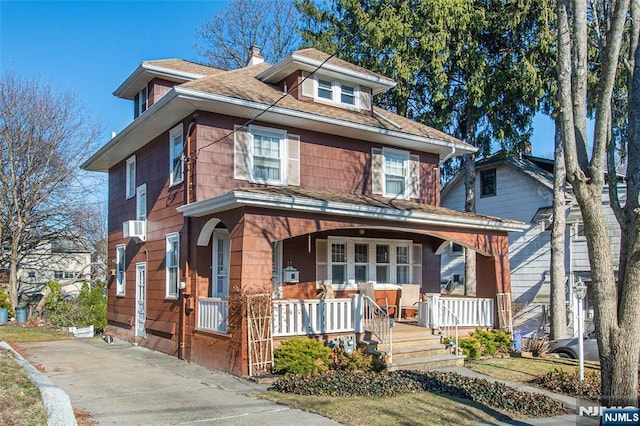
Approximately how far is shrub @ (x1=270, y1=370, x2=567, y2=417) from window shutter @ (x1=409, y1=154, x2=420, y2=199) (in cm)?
729

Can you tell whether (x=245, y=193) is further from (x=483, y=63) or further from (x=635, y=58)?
(x=483, y=63)

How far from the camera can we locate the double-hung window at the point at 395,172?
16.0m

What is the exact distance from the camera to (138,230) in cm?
1570

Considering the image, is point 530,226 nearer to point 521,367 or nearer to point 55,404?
point 521,367

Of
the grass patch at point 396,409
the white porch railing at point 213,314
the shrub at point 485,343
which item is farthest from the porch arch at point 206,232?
the shrub at point 485,343

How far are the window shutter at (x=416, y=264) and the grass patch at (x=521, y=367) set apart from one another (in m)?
3.90

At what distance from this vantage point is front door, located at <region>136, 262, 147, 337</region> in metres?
15.7

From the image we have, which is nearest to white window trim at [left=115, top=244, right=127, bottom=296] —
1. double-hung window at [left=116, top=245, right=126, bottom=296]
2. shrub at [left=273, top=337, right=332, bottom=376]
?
double-hung window at [left=116, top=245, right=126, bottom=296]

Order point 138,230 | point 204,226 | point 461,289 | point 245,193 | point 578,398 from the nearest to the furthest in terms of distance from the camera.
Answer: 1. point 578,398
2. point 245,193
3. point 204,226
4. point 138,230
5. point 461,289

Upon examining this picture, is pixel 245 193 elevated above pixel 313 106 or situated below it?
below

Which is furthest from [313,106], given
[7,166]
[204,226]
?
[7,166]

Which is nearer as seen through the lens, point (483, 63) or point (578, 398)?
point (578, 398)

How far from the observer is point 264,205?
418 inches

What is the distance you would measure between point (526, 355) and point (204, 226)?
820cm
